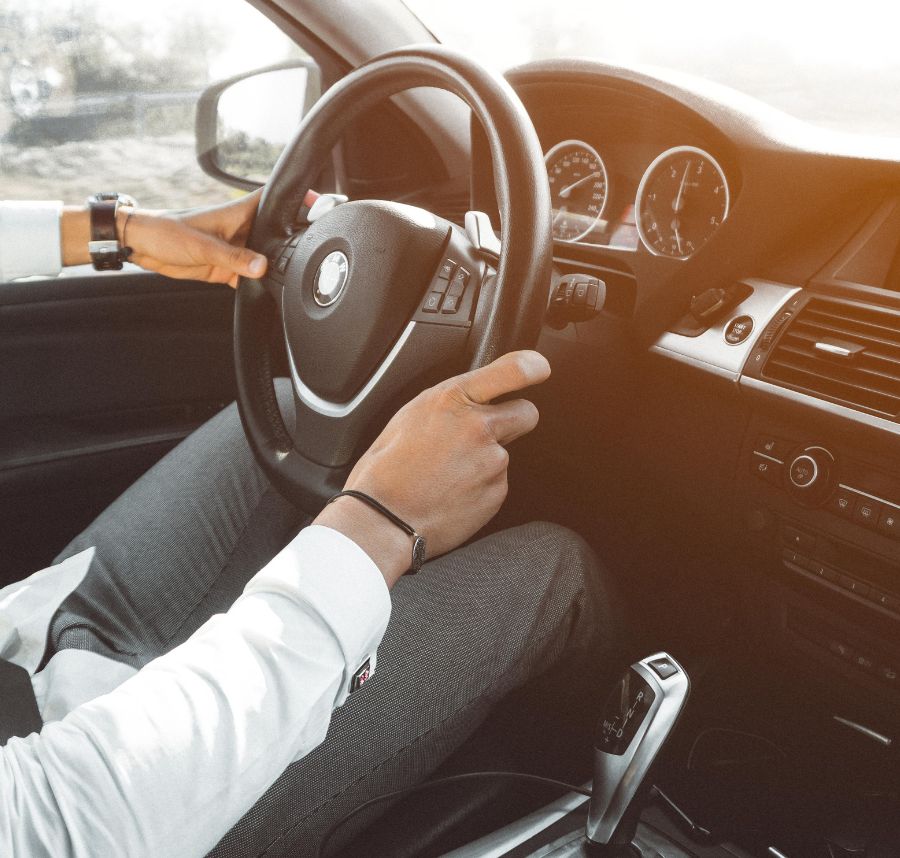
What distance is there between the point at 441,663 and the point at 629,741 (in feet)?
0.74

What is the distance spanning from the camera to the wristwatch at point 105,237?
4.60ft

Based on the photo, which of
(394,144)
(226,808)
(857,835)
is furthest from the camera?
(394,144)

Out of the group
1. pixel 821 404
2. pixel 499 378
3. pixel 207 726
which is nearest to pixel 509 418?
pixel 499 378

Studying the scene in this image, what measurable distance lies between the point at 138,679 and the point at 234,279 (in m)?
0.82

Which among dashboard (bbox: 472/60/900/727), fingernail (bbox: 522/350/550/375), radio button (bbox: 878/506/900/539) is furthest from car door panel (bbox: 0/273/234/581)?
radio button (bbox: 878/506/900/539)

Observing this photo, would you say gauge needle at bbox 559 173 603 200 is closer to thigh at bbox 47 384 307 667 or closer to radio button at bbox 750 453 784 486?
radio button at bbox 750 453 784 486

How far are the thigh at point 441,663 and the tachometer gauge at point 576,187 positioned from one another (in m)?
0.73

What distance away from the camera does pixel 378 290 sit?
3.50ft

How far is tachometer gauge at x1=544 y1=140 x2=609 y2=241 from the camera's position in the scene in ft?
5.45

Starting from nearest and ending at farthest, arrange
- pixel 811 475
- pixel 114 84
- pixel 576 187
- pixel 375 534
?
pixel 375 534, pixel 811 475, pixel 576 187, pixel 114 84

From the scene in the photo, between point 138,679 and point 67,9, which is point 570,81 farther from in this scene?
point 138,679

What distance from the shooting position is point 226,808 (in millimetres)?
703

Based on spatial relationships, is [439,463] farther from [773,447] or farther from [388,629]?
[773,447]

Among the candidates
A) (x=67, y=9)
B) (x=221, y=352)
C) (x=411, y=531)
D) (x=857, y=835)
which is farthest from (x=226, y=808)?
(x=67, y=9)
